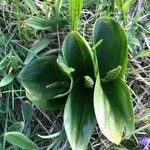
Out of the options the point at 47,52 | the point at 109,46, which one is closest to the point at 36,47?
the point at 47,52

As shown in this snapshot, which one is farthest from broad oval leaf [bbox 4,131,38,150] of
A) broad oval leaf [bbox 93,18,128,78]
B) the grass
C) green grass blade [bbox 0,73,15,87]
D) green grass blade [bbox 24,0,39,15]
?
green grass blade [bbox 24,0,39,15]

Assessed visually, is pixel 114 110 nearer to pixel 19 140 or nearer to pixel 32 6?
pixel 19 140

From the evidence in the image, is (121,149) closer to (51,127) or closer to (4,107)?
(51,127)

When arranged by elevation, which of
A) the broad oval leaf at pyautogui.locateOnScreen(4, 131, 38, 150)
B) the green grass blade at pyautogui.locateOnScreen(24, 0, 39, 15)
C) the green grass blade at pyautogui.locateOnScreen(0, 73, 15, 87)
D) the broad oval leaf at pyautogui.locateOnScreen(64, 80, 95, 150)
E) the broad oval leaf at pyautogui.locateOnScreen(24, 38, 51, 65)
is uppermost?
the green grass blade at pyautogui.locateOnScreen(24, 0, 39, 15)

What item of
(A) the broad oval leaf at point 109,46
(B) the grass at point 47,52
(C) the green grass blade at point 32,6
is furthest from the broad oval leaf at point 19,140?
(C) the green grass blade at point 32,6

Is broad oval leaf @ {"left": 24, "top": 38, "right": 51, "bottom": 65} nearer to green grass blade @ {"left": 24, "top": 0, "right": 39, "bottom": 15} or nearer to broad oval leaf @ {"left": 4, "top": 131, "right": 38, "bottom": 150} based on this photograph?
green grass blade @ {"left": 24, "top": 0, "right": 39, "bottom": 15}

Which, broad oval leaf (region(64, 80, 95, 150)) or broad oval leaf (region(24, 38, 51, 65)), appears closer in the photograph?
broad oval leaf (region(64, 80, 95, 150))
